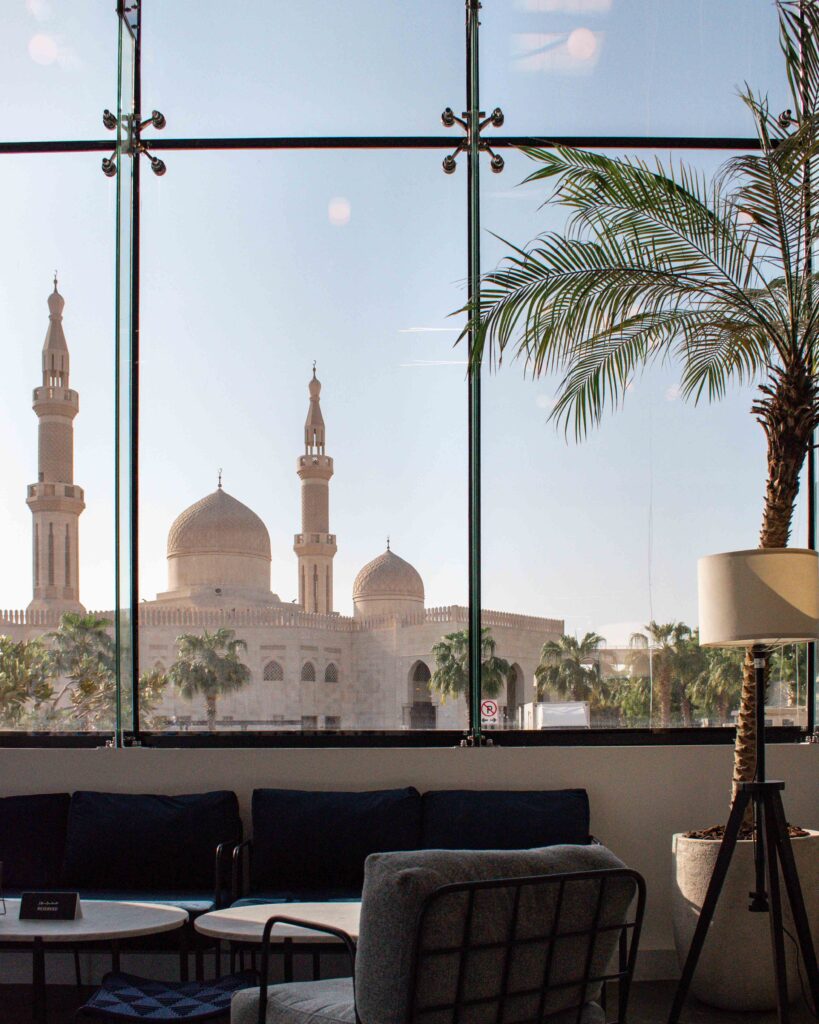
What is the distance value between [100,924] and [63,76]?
4586 millimetres

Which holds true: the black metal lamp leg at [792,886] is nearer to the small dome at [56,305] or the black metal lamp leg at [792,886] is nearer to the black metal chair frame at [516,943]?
the black metal chair frame at [516,943]

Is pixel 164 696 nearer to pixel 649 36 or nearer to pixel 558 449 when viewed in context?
pixel 558 449

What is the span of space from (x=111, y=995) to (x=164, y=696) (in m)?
2.73

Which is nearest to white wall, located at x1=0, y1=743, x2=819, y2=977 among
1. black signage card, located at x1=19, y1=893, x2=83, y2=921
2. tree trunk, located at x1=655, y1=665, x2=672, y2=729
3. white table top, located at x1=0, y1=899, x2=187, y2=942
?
tree trunk, located at x1=655, y1=665, x2=672, y2=729

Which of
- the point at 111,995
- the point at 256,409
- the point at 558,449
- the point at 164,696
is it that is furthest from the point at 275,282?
the point at 111,995

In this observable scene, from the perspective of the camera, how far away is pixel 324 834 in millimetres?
4785

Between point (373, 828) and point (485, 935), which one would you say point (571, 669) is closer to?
point (373, 828)

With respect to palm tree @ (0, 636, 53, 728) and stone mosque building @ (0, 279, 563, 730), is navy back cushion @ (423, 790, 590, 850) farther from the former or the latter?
palm tree @ (0, 636, 53, 728)

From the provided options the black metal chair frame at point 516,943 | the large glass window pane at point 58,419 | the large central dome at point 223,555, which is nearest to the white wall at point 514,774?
the large glass window pane at point 58,419

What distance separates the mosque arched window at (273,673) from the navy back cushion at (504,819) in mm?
1799

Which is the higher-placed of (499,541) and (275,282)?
(275,282)

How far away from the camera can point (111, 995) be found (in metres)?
3.28

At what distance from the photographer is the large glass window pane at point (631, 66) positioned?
5.92m

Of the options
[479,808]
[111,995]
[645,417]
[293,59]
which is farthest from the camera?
[293,59]
